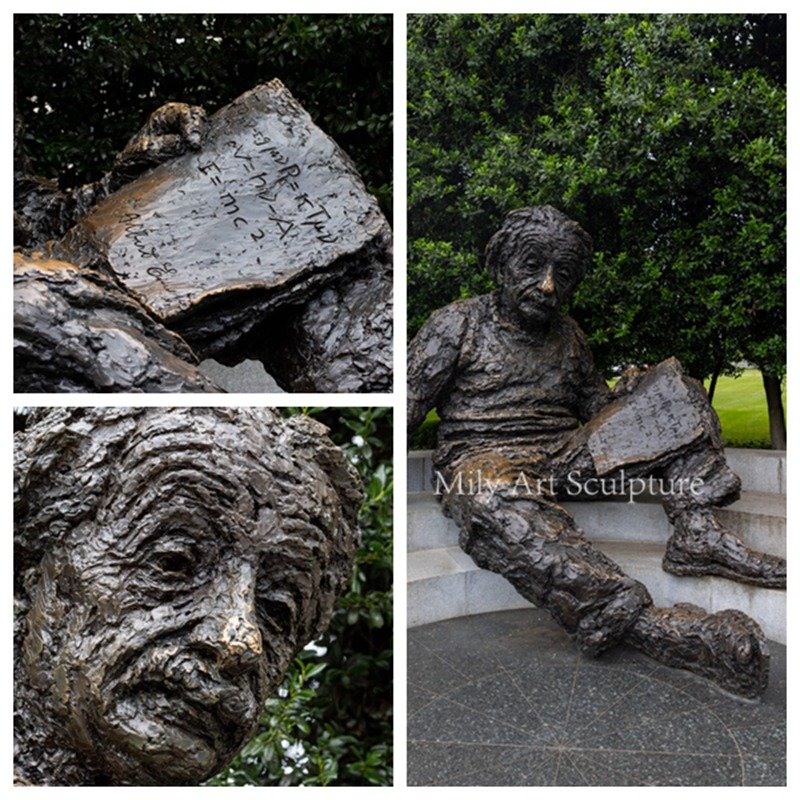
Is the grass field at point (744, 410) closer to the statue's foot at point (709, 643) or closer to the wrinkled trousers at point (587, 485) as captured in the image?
the wrinkled trousers at point (587, 485)

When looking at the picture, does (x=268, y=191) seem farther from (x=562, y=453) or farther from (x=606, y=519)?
(x=606, y=519)

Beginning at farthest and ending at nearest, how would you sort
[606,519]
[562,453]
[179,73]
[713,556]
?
1. [606,519]
2. [179,73]
3. [562,453]
4. [713,556]

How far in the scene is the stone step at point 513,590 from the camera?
2598 millimetres

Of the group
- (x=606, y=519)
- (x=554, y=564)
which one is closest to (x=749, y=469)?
(x=606, y=519)

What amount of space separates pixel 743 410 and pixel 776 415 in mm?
151

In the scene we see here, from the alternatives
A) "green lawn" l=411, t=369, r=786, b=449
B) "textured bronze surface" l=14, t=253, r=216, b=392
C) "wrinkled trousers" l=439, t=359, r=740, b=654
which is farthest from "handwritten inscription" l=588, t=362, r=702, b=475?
"textured bronze surface" l=14, t=253, r=216, b=392

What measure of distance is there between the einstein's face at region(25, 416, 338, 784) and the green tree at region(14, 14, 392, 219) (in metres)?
2.15

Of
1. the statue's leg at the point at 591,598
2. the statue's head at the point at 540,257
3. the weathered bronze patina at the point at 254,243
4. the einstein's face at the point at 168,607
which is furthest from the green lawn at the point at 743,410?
the einstein's face at the point at 168,607

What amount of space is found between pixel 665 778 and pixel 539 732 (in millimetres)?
362

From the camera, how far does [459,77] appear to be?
10.9ft

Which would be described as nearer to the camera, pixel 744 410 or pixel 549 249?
pixel 549 249

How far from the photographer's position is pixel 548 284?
111 inches

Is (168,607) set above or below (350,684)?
above

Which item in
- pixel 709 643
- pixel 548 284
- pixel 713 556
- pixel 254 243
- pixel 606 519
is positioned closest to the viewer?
pixel 254 243
